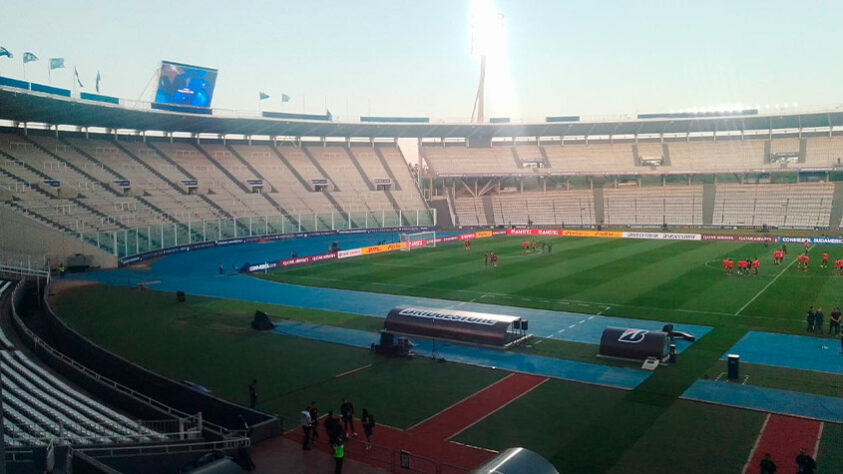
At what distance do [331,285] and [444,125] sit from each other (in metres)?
48.3

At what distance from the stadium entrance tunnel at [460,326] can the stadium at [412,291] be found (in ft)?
0.39

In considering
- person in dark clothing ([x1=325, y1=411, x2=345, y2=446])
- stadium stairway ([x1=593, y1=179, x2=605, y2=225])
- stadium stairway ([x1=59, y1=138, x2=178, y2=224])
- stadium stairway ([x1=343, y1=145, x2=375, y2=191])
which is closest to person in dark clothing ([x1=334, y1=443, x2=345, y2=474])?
person in dark clothing ([x1=325, y1=411, x2=345, y2=446])

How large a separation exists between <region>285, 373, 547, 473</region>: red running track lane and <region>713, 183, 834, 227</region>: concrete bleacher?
69.2 metres

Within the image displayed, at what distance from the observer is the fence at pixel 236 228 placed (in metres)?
53.3

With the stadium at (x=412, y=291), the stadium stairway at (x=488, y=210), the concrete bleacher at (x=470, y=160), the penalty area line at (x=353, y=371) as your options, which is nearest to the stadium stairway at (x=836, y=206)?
the stadium at (x=412, y=291)

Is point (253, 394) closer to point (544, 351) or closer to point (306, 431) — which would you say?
point (306, 431)

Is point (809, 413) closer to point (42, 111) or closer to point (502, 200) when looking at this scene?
point (42, 111)

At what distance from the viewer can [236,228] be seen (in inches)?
2704

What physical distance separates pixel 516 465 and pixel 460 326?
49.5ft

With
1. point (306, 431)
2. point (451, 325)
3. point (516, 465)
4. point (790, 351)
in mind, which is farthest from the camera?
point (451, 325)

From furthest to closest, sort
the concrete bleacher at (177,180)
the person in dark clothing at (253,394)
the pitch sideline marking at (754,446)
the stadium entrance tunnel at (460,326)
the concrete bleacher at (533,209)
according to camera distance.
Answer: the concrete bleacher at (533,209)
the concrete bleacher at (177,180)
the stadium entrance tunnel at (460,326)
the person in dark clothing at (253,394)
the pitch sideline marking at (754,446)

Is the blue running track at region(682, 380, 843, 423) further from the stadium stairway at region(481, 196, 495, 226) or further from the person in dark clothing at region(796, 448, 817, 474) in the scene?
the stadium stairway at region(481, 196, 495, 226)

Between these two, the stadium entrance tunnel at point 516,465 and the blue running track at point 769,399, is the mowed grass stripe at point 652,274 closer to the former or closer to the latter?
the blue running track at point 769,399

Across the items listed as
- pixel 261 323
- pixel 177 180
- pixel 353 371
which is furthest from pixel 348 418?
pixel 177 180
